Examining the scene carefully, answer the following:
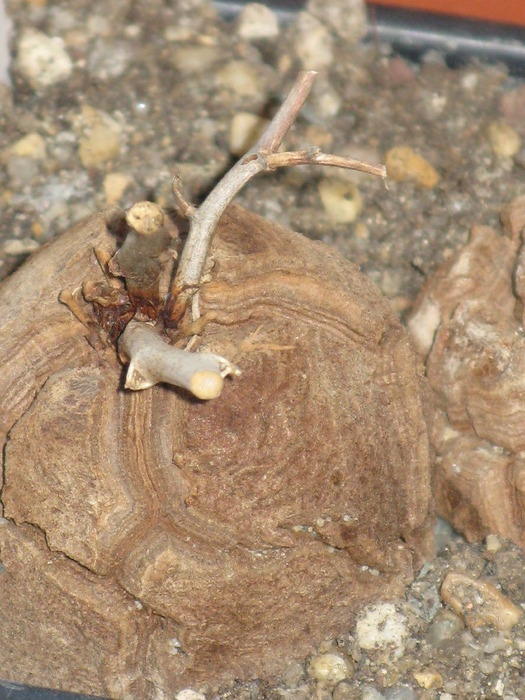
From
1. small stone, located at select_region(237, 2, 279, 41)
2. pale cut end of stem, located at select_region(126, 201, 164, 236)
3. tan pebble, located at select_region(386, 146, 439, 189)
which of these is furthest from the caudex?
small stone, located at select_region(237, 2, 279, 41)

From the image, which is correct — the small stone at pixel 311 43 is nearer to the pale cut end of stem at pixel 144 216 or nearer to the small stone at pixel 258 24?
the small stone at pixel 258 24

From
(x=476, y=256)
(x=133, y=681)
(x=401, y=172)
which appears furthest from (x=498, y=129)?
(x=133, y=681)

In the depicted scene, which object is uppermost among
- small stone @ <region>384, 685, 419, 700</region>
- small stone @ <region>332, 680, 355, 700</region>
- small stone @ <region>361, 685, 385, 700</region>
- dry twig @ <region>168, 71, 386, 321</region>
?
dry twig @ <region>168, 71, 386, 321</region>

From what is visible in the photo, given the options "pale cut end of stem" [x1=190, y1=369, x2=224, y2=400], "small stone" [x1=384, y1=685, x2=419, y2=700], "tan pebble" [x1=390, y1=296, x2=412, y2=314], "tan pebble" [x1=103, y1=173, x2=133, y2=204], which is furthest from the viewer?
"tan pebble" [x1=103, y1=173, x2=133, y2=204]

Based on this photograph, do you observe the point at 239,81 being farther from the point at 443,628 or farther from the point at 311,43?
the point at 443,628

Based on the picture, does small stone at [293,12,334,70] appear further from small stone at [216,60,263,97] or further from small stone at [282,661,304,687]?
small stone at [282,661,304,687]

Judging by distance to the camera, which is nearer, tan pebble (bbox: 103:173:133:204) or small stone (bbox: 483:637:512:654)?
small stone (bbox: 483:637:512:654)

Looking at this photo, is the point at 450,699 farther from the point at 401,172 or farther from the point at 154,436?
the point at 401,172
